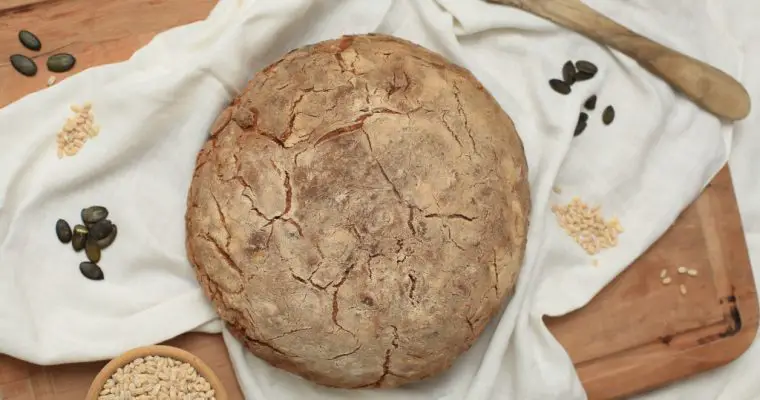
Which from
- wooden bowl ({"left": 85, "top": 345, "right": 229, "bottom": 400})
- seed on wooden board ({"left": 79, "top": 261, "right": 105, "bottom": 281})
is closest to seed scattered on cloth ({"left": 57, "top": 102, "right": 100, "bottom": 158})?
seed on wooden board ({"left": 79, "top": 261, "right": 105, "bottom": 281})

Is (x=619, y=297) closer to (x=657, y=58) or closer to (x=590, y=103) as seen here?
(x=590, y=103)

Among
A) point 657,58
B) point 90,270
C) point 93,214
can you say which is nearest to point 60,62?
point 93,214

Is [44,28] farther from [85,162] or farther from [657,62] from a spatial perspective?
[657,62]

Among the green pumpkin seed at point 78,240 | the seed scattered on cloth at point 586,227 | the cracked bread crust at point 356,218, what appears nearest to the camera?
the cracked bread crust at point 356,218

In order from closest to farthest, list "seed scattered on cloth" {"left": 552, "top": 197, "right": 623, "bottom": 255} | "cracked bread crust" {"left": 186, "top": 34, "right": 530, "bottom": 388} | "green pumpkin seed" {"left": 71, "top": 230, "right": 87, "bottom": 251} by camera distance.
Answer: "cracked bread crust" {"left": 186, "top": 34, "right": 530, "bottom": 388} → "green pumpkin seed" {"left": 71, "top": 230, "right": 87, "bottom": 251} → "seed scattered on cloth" {"left": 552, "top": 197, "right": 623, "bottom": 255}

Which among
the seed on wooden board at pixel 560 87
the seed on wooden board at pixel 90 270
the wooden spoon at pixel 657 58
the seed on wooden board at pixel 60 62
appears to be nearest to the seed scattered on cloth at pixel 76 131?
the seed on wooden board at pixel 60 62

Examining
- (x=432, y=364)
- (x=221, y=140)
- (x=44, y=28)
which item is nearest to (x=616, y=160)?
(x=432, y=364)

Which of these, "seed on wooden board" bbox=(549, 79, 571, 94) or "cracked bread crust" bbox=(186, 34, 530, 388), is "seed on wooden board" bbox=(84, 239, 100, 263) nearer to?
"cracked bread crust" bbox=(186, 34, 530, 388)

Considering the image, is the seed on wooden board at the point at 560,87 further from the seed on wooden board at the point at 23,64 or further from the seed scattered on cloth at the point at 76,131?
the seed on wooden board at the point at 23,64
